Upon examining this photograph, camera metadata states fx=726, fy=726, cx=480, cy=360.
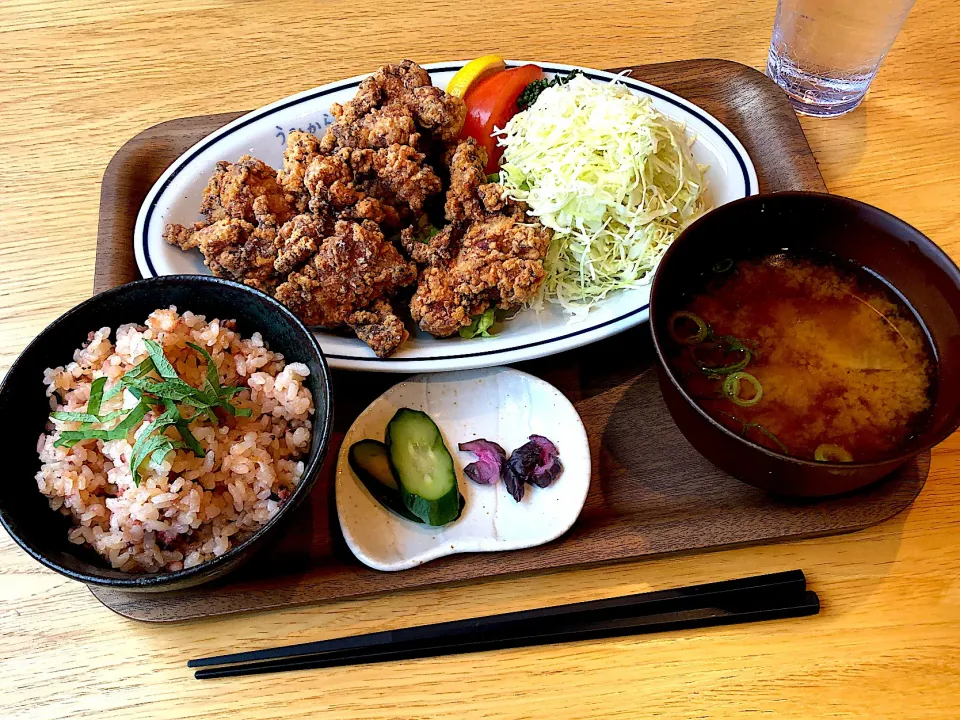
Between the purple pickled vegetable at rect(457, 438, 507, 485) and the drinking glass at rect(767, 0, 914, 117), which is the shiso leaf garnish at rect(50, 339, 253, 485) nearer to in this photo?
the purple pickled vegetable at rect(457, 438, 507, 485)

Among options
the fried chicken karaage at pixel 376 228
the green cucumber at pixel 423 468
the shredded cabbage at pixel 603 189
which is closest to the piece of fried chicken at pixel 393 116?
the fried chicken karaage at pixel 376 228

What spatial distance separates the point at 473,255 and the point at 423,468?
662 millimetres

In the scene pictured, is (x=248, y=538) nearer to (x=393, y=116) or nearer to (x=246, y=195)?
(x=246, y=195)

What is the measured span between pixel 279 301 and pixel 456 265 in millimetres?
Result: 534

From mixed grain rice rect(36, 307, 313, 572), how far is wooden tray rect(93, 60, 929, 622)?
0.15m

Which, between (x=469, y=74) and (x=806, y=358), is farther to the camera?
(x=469, y=74)

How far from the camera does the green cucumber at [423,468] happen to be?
1.89 m

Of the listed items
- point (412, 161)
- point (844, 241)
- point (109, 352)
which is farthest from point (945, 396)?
point (109, 352)

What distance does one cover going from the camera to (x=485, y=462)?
204 centimetres

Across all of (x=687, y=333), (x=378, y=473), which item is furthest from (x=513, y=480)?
(x=687, y=333)

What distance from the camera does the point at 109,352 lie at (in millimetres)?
1979

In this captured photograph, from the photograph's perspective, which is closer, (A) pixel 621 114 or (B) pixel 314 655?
(B) pixel 314 655

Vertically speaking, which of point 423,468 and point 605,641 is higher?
point 423,468

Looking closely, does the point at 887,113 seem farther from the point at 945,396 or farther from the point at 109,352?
the point at 109,352
